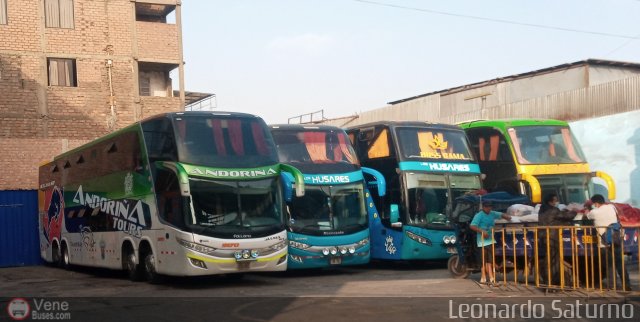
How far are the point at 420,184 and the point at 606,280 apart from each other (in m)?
7.26

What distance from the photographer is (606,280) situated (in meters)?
13.6

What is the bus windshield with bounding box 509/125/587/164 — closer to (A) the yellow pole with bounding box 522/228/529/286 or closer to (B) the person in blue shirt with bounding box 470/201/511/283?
(B) the person in blue shirt with bounding box 470/201/511/283

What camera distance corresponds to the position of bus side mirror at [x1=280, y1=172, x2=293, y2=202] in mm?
17511

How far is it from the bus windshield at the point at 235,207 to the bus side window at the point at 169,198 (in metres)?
0.31

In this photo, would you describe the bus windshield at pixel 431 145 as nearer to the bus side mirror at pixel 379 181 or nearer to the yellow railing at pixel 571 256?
the bus side mirror at pixel 379 181

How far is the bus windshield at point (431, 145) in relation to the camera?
20.7m

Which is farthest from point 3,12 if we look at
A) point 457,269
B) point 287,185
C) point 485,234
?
point 485,234

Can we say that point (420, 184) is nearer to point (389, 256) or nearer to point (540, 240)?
point (389, 256)

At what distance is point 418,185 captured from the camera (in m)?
20.3

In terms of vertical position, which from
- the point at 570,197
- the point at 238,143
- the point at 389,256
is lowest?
the point at 389,256

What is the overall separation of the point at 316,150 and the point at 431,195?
313 centimetres

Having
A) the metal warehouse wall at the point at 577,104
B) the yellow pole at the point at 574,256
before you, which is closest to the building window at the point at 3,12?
the metal warehouse wall at the point at 577,104

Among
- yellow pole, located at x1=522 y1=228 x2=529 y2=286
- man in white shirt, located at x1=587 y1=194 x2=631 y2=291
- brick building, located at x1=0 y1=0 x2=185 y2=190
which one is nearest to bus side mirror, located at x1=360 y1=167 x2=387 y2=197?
yellow pole, located at x1=522 y1=228 x2=529 y2=286

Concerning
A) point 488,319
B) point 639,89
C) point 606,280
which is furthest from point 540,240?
point 639,89
